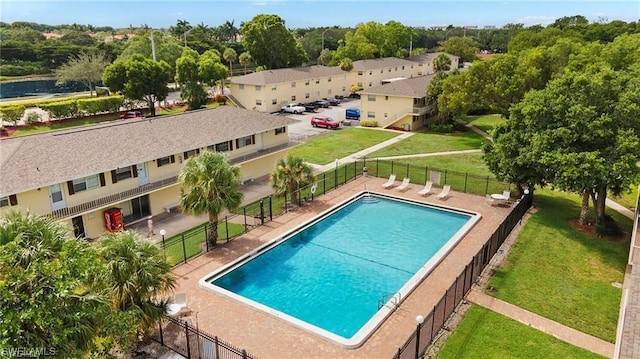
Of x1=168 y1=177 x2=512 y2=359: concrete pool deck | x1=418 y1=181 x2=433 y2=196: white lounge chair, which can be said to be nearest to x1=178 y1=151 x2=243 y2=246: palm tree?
x1=168 y1=177 x2=512 y2=359: concrete pool deck

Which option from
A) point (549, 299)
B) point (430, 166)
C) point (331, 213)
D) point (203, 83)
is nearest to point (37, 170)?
point (331, 213)

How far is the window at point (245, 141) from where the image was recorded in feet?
113

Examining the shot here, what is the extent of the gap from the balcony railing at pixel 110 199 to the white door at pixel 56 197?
0.23 metres

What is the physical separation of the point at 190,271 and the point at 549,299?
54.1 feet

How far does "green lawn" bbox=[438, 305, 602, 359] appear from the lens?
51.6 feet

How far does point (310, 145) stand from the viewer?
46156 mm

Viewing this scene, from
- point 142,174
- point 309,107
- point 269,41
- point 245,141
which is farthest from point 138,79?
point 142,174

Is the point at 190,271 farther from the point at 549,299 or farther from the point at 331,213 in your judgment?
the point at 549,299

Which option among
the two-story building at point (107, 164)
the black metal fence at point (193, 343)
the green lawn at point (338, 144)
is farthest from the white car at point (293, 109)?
the black metal fence at point (193, 343)

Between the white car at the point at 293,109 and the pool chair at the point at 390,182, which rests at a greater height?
the white car at the point at 293,109

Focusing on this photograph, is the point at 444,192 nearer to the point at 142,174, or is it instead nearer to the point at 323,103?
the point at 142,174

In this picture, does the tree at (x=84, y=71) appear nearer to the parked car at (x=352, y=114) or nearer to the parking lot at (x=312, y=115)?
the parking lot at (x=312, y=115)

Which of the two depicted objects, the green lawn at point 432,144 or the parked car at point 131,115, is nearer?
the green lawn at point 432,144

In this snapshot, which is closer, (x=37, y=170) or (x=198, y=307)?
(x=198, y=307)
